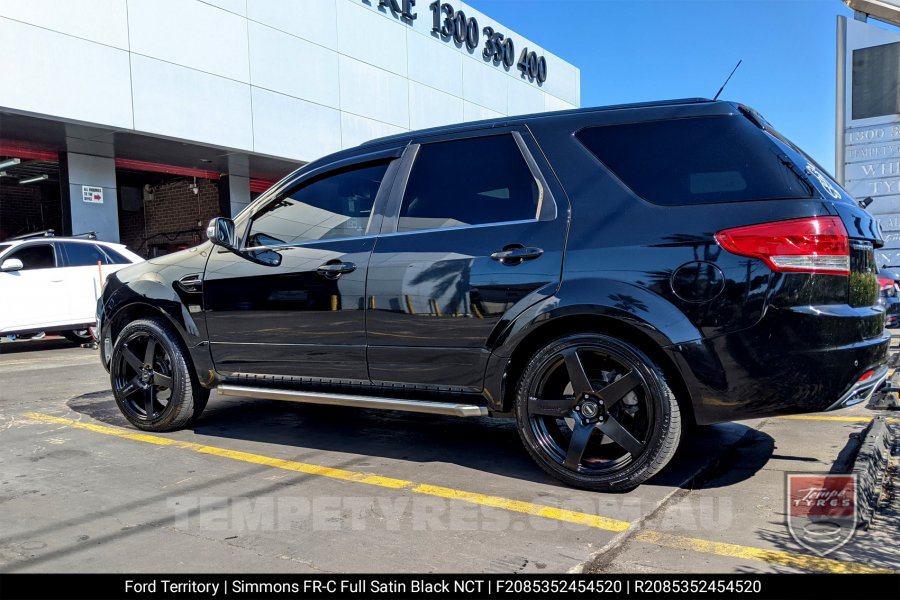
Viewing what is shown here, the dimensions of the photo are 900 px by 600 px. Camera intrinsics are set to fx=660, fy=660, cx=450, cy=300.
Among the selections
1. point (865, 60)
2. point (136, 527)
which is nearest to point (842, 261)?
point (136, 527)

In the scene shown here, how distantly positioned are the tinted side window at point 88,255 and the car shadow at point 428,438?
6.05m

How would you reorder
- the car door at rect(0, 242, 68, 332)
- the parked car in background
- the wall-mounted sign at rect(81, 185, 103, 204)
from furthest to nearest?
the wall-mounted sign at rect(81, 185, 103, 204), the car door at rect(0, 242, 68, 332), the parked car in background

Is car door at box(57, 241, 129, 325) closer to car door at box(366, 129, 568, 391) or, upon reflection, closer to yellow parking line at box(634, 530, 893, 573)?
car door at box(366, 129, 568, 391)

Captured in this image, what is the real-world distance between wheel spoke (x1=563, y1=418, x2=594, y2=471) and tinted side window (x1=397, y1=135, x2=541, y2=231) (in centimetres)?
108

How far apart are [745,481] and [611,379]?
Answer: 938 millimetres

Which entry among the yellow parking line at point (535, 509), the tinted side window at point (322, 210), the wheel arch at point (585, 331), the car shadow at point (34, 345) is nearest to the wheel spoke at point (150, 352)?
the yellow parking line at point (535, 509)

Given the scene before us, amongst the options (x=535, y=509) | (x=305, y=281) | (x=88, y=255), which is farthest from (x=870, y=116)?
(x=88, y=255)

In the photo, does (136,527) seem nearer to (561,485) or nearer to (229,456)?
(229,456)

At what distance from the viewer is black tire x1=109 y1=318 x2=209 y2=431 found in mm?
4598

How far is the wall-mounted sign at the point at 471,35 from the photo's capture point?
58.3 ft

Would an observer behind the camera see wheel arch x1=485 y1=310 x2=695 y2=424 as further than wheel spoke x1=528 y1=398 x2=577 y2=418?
No

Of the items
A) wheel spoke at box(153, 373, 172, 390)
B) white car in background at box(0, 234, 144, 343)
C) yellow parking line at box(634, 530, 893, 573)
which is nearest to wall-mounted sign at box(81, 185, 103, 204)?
white car in background at box(0, 234, 144, 343)

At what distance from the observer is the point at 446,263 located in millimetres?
3531

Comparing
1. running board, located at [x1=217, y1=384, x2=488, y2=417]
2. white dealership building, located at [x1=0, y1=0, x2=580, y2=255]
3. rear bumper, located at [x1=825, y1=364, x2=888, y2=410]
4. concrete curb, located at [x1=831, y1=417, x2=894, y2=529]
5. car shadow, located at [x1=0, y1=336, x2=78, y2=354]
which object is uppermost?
white dealership building, located at [x1=0, y1=0, x2=580, y2=255]
